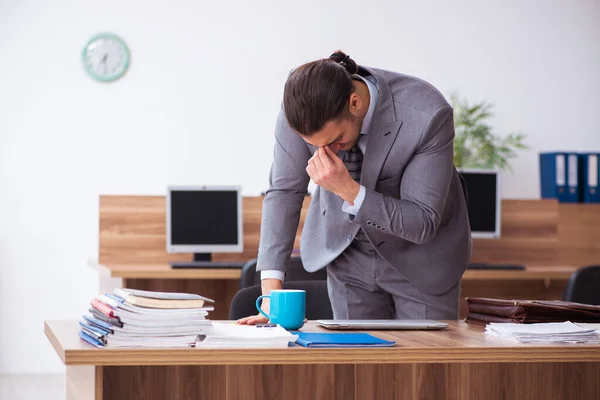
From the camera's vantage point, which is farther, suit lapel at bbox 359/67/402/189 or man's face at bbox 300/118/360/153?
suit lapel at bbox 359/67/402/189

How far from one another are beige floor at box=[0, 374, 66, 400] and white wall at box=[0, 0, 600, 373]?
0.68 ft

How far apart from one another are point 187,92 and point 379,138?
379 cm

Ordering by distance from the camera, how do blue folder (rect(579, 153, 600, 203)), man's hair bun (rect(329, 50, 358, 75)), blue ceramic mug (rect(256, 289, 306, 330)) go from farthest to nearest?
blue folder (rect(579, 153, 600, 203)) < man's hair bun (rect(329, 50, 358, 75)) < blue ceramic mug (rect(256, 289, 306, 330))

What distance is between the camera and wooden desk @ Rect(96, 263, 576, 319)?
390 cm

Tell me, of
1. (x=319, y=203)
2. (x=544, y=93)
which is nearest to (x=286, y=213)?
(x=319, y=203)

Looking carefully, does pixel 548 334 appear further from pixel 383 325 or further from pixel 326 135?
pixel 326 135

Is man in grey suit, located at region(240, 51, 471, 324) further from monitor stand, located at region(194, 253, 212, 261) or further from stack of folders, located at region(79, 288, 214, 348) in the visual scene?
monitor stand, located at region(194, 253, 212, 261)

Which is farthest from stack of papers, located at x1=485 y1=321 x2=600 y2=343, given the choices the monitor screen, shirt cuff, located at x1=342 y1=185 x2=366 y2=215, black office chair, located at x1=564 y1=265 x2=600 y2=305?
the monitor screen

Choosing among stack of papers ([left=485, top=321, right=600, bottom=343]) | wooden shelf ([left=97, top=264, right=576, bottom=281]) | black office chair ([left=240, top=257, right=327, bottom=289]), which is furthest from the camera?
wooden shelf ([left=97, top=264, right=576, bottom=281])

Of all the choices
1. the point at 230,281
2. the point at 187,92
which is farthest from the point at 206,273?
the point at 187,92

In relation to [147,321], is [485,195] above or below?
above

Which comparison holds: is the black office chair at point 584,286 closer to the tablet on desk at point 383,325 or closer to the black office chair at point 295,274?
the black office chair at point 295,274

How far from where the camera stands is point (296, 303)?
64.9 inches

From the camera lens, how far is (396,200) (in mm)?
1777
